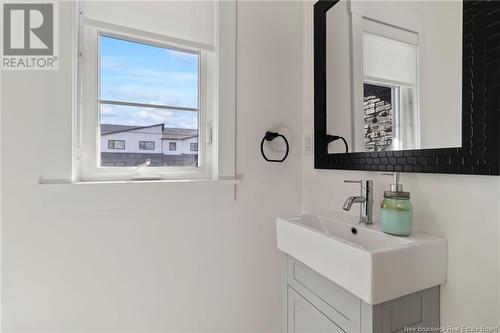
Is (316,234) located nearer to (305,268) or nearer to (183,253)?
(305,268)

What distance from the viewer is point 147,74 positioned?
3.69 ft

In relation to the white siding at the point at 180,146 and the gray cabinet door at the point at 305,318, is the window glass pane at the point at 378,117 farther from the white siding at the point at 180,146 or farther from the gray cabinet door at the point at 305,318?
the white siding at the point at 180,146

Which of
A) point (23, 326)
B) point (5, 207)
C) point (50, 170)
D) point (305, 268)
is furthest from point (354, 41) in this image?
point (23, 326)

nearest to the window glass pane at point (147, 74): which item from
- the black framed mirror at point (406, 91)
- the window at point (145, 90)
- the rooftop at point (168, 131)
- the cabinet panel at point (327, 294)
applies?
the window at point (145, 90)

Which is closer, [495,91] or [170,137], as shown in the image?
[495,91]

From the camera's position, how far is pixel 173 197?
3.53 ft

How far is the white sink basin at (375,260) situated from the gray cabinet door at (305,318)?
17cm

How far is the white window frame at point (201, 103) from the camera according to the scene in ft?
3.31

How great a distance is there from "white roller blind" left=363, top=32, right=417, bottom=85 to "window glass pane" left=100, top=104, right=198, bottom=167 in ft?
2.67

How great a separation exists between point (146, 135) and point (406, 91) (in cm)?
107

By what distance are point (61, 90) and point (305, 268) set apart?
113 centimetres

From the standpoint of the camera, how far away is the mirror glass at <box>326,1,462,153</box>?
0.75 metres

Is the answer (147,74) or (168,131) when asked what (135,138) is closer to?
(168,131)

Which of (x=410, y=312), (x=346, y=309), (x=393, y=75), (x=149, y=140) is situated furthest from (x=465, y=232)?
(x=149, y=140)
